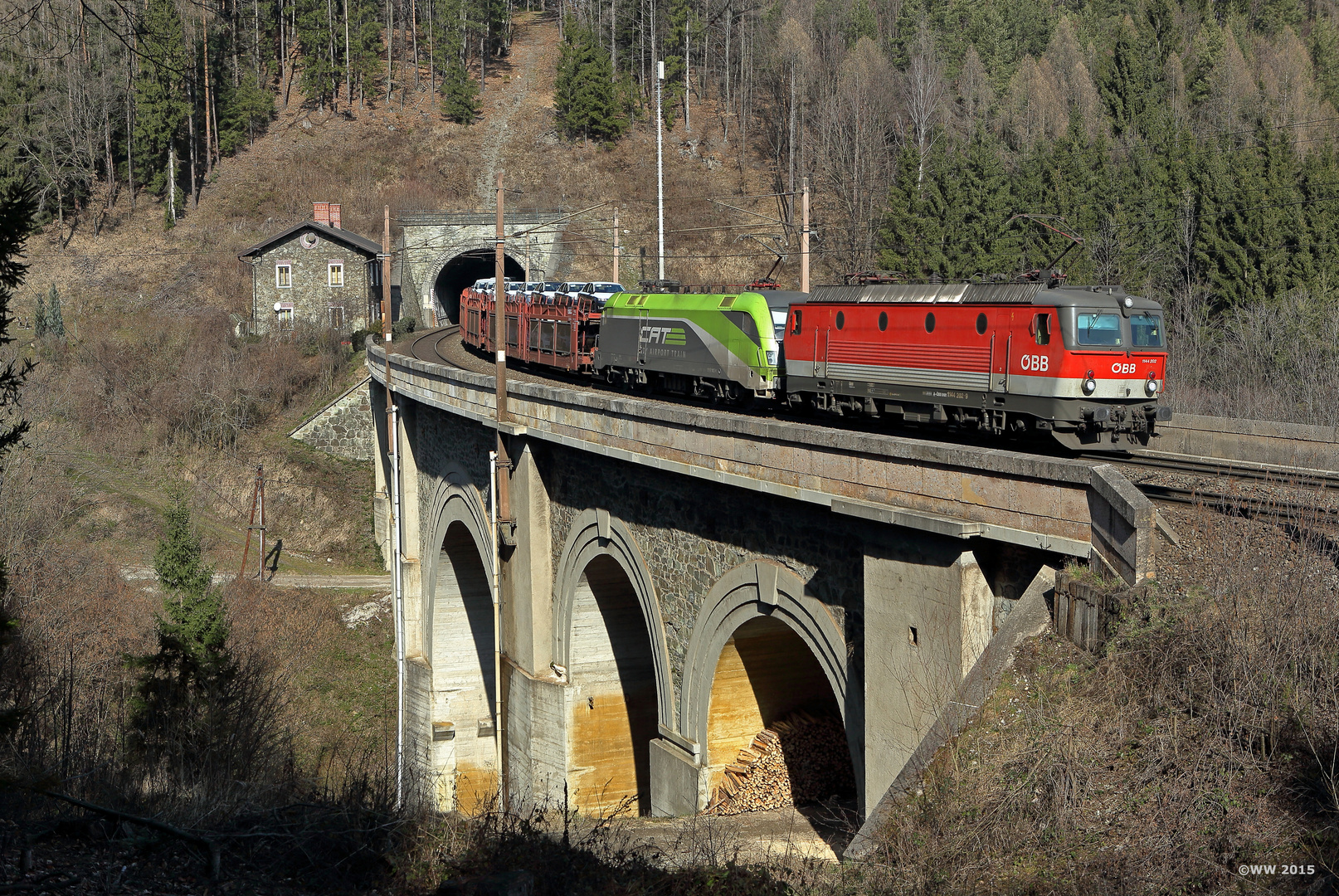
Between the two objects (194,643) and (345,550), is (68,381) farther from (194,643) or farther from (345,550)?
(194,643)

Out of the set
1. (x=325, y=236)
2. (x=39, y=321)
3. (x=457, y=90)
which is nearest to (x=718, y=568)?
(x=325, y=236)

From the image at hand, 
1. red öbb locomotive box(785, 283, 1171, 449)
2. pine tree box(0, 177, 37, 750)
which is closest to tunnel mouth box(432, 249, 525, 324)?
red öbb locomotive box(785, 283, 1171, 449)

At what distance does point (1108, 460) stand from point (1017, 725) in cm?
608

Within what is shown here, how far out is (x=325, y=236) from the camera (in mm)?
59125

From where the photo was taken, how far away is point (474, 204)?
77.5 meters

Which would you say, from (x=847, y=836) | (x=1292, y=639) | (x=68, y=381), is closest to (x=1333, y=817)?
(x=1292, y=639)

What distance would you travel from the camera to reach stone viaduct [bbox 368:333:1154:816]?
10609mm

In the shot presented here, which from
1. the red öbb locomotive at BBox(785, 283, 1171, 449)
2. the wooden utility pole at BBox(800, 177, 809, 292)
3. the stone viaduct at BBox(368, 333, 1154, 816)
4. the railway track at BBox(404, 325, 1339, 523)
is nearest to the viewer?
the railway track at BBox(404, 325, 1339, 523)

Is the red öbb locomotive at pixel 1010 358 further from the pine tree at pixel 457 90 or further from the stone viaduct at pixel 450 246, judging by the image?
the pine tree at pixel 457 90

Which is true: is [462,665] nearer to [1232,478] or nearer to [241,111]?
[1232,478]

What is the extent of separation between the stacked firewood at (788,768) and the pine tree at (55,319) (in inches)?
1989

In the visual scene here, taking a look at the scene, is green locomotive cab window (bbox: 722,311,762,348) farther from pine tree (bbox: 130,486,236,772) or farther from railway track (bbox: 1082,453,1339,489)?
pine tree (bbox: 130,486,236,772)

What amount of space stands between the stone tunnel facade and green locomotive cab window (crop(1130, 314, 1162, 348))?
515 centimetres

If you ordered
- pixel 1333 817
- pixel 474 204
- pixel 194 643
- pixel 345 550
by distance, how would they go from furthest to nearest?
pixel 474 204 < pixel 345 550 < pixel 194 643 < pixel 1333 817
